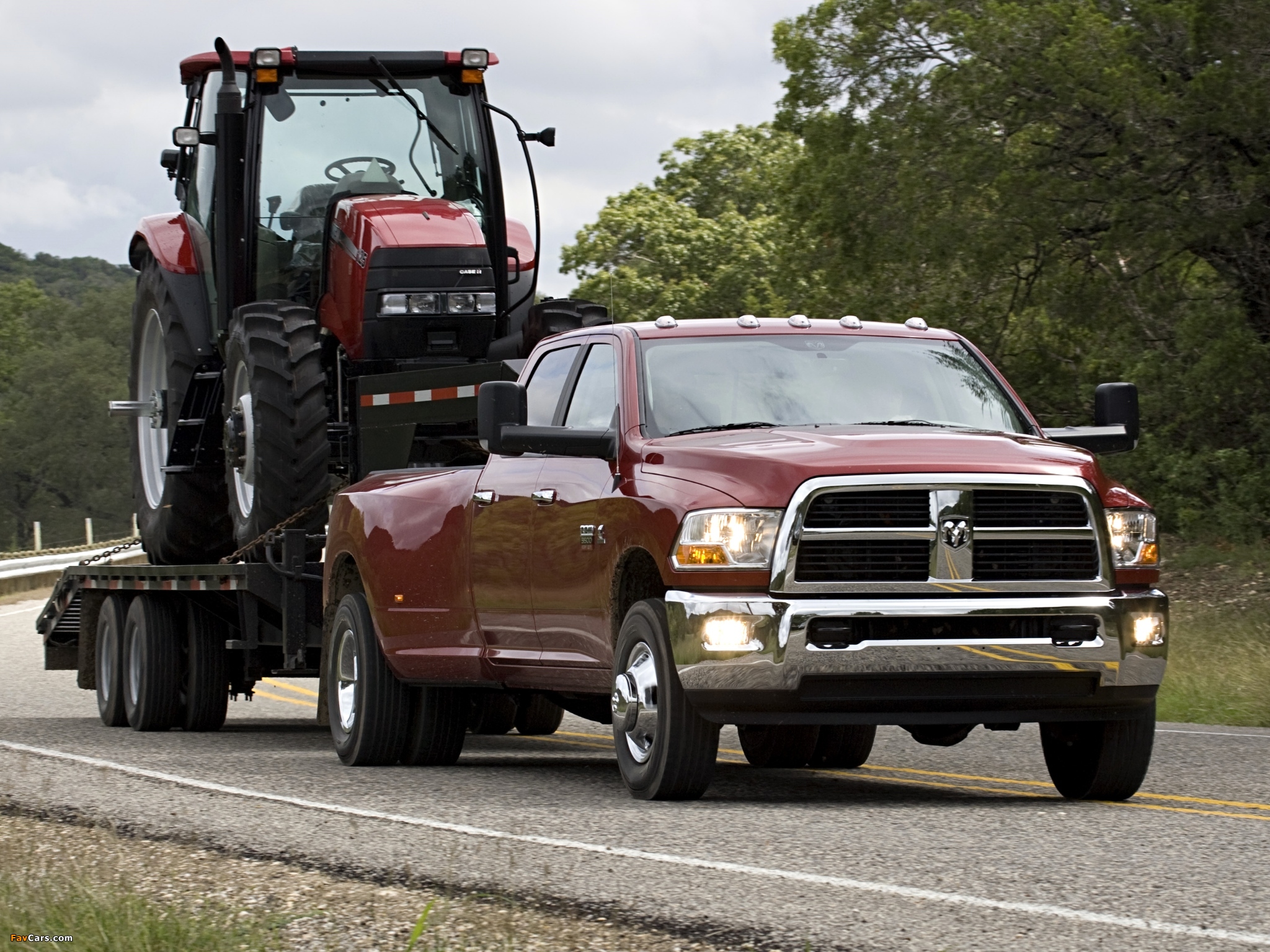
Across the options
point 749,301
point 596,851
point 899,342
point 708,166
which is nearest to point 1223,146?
point 899,342

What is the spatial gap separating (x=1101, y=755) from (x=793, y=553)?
175cm

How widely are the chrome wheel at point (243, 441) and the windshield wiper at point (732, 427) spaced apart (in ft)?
15.3

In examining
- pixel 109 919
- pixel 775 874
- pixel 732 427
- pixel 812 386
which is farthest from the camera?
pixel 812 386

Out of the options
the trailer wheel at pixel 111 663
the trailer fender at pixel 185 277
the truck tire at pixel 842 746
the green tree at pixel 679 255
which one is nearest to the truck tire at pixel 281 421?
the trailer fender at pixel 185 277

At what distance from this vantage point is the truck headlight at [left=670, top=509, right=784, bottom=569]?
8.37 metres

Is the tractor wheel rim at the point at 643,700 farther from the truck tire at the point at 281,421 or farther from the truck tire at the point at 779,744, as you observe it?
the truck tire at the point at 281,421

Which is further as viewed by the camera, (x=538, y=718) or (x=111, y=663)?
(x=111, y=663)

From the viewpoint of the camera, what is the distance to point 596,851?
7.39m

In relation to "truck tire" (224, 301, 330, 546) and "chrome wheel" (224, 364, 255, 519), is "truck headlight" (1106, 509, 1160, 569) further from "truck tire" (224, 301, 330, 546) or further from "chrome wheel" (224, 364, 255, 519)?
"chrome wheel" (224, 364, 255, 519)

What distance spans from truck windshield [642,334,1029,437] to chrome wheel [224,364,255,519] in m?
4.31

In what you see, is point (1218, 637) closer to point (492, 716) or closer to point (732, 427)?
point (492, 716)

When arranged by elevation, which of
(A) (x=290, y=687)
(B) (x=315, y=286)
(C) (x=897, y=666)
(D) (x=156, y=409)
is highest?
(B) (x=315, y=286)

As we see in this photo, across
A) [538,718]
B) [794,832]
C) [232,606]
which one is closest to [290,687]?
[232,606]

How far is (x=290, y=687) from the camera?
73.9 feet
